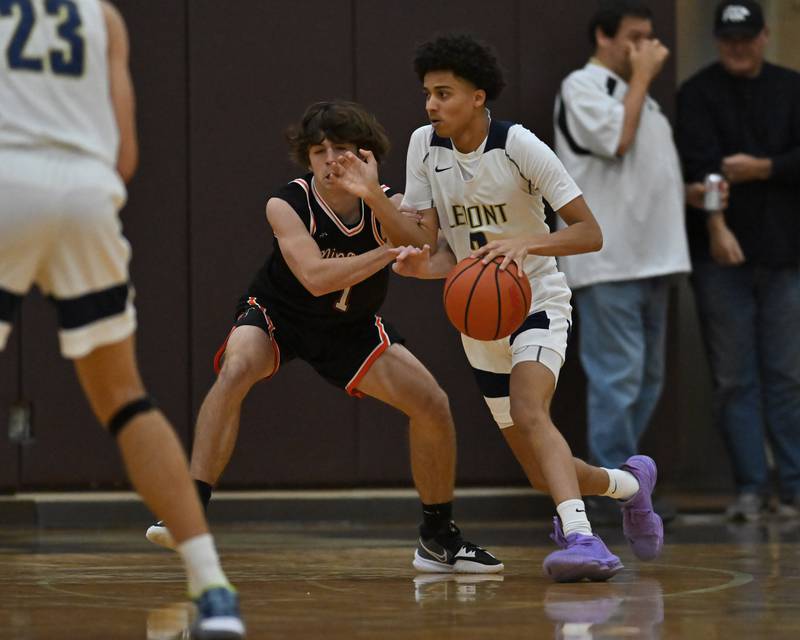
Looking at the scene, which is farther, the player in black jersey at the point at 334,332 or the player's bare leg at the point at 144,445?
the player in black jersey at the point at 334,332

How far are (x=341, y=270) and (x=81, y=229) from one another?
2182mm

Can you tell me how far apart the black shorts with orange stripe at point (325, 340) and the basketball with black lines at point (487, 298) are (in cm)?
72

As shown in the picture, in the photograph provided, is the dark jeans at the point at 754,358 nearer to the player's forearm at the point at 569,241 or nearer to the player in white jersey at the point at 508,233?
the player in white jersey at the point at 508,233

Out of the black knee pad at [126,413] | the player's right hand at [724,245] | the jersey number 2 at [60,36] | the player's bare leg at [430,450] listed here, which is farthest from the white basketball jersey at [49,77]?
the player's right hand at [724,245]

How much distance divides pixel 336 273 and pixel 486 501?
3675 millimetres

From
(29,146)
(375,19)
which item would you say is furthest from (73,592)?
(375,19)

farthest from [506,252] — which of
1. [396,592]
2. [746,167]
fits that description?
[746,167]

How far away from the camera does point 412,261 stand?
5977mm

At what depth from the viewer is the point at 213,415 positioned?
20.7 feet

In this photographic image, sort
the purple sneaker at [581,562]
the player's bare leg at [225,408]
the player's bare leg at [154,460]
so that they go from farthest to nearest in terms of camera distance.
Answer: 1. the player's bare leg at [225,408]
2. the purple sneaker at [581,562]
3. the player's bare leg at [154,460]

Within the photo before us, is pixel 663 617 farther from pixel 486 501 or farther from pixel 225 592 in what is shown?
pixel 486 501

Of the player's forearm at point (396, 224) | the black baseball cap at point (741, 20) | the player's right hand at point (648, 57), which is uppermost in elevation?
the black baseball cap at point (741, 20)

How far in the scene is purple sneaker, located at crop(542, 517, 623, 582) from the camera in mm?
5695

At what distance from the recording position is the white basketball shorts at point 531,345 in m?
6.10
